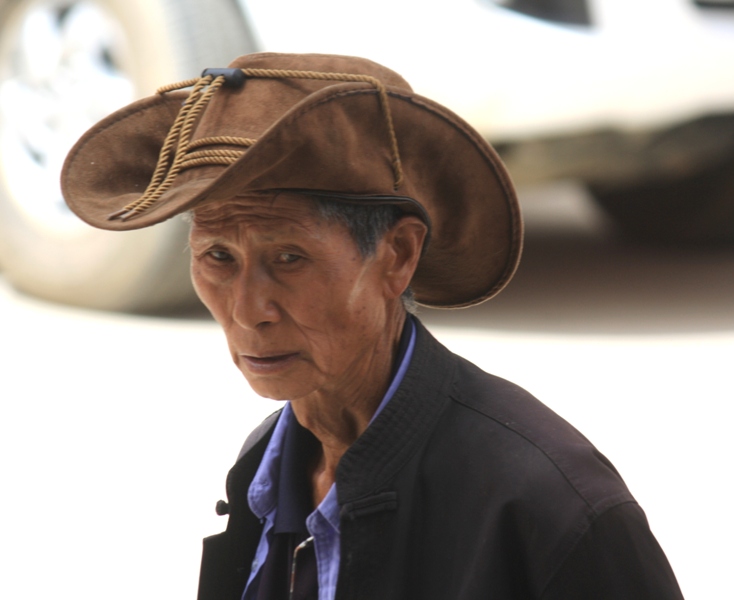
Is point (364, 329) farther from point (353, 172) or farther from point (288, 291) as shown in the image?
point (353, 172)

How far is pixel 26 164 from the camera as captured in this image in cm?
511

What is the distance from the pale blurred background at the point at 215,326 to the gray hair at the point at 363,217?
1.69m

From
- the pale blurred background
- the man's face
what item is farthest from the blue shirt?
the pale blurred background

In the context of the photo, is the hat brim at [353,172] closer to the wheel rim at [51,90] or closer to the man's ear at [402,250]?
the man's ear at [402,250]

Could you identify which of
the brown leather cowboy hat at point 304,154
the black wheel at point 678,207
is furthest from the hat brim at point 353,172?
the black wheel at point 678,207

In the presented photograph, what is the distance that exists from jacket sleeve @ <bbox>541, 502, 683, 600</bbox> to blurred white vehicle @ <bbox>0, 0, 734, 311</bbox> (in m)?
2.97

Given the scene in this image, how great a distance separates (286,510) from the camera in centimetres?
197

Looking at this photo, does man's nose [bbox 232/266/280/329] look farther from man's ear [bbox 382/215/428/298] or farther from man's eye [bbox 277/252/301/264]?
man's ear [bbox 382/215/428/298]

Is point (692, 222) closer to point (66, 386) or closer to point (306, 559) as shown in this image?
point (66, 386)

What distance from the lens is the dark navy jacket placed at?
5.30 ft

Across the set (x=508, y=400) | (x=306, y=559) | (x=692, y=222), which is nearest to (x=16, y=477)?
(x=306, y=559)

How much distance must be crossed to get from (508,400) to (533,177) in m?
3.03

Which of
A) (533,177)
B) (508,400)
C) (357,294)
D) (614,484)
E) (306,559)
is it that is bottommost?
(306,559)

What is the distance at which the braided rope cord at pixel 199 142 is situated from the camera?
5.70 feet
